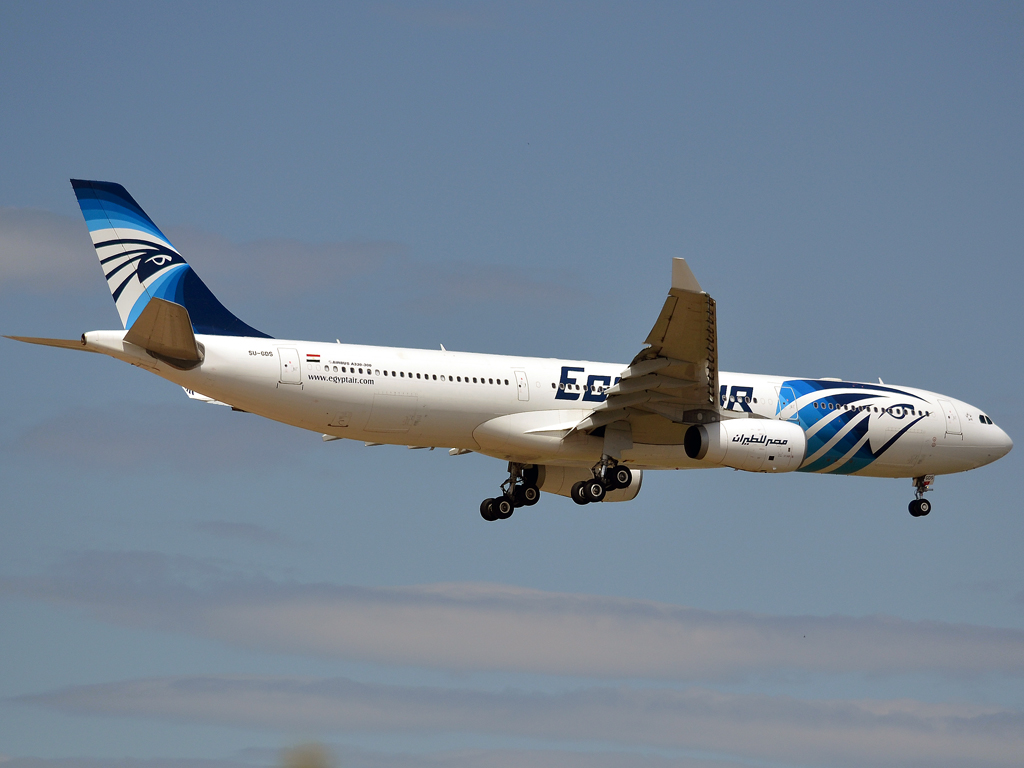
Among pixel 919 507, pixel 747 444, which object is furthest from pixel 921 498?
pixel 747 444

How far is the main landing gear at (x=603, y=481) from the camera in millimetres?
32969

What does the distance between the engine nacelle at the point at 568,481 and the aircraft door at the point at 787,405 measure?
4061 millimetres

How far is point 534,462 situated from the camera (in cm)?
3456

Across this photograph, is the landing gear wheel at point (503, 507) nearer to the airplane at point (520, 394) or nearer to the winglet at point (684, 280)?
the airplane at point (520, 394)

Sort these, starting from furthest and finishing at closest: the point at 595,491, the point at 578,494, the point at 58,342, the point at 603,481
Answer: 1. the point at 578,494
2. the point at 595,491
3. the point at 603,481
4. the point at 58,342

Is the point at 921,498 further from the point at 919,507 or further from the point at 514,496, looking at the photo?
the point at 514,496

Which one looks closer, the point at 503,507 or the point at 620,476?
the point at 620,476

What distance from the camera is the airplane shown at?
2891cm

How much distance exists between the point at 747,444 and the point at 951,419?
28.2 ft

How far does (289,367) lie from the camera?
95.9 feet

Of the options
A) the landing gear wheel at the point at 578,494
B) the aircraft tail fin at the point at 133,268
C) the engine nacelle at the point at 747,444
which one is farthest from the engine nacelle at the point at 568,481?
the aircraft tail fin at the point at 133,268

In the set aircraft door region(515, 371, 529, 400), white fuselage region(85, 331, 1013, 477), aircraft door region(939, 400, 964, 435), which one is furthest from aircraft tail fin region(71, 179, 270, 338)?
aircraft door region(939, 400, 964, 435)

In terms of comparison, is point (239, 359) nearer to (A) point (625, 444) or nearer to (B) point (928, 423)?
(A) point (625, 444)


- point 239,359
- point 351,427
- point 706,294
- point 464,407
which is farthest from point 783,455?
point 239,359
